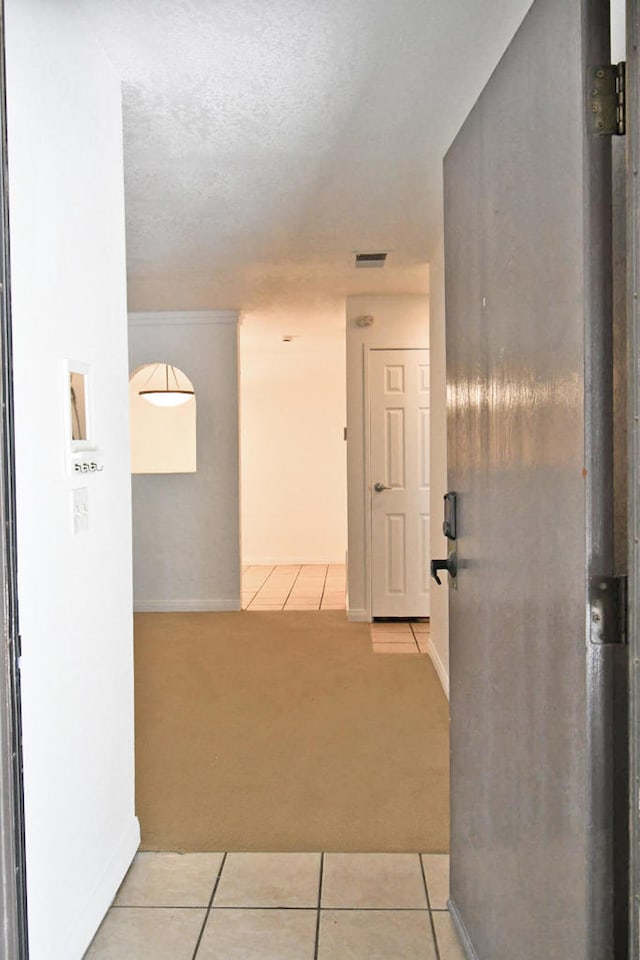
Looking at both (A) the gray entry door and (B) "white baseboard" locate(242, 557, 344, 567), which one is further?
(B) "white baseboard" locate(242, 557, 344, 567)

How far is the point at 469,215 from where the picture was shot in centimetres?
181

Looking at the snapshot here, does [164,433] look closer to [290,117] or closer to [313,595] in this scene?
[313,595]

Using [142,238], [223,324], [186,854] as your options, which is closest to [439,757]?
[186,854]

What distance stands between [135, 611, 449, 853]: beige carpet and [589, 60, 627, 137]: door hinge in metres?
2.21

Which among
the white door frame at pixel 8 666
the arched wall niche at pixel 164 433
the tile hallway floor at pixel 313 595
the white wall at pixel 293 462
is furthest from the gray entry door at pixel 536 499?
the white wall at pixel 293 462

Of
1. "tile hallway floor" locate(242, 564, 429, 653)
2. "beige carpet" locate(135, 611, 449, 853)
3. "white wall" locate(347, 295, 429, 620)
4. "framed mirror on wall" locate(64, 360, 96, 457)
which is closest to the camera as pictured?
"framed mirror on wall" locate(64, 360, 96, 457)

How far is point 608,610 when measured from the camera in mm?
1165

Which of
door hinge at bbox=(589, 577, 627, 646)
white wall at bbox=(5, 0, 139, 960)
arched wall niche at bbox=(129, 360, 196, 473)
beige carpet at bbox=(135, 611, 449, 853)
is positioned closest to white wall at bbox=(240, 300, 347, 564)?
arched wall niche at bbox=(129, 360, 196, 473)

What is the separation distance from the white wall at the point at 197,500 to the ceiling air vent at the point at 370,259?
1.85 metres

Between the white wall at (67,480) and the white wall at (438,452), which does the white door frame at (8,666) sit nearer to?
the white wall at (67,480)

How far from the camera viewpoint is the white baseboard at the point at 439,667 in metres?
4.12

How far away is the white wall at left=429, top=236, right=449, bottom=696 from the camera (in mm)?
4156

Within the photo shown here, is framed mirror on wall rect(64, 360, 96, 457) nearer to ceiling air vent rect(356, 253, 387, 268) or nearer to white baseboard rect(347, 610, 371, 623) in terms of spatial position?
ceiling air vent rect(356, 253, 387, 268)

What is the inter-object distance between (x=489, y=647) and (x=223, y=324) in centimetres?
498
